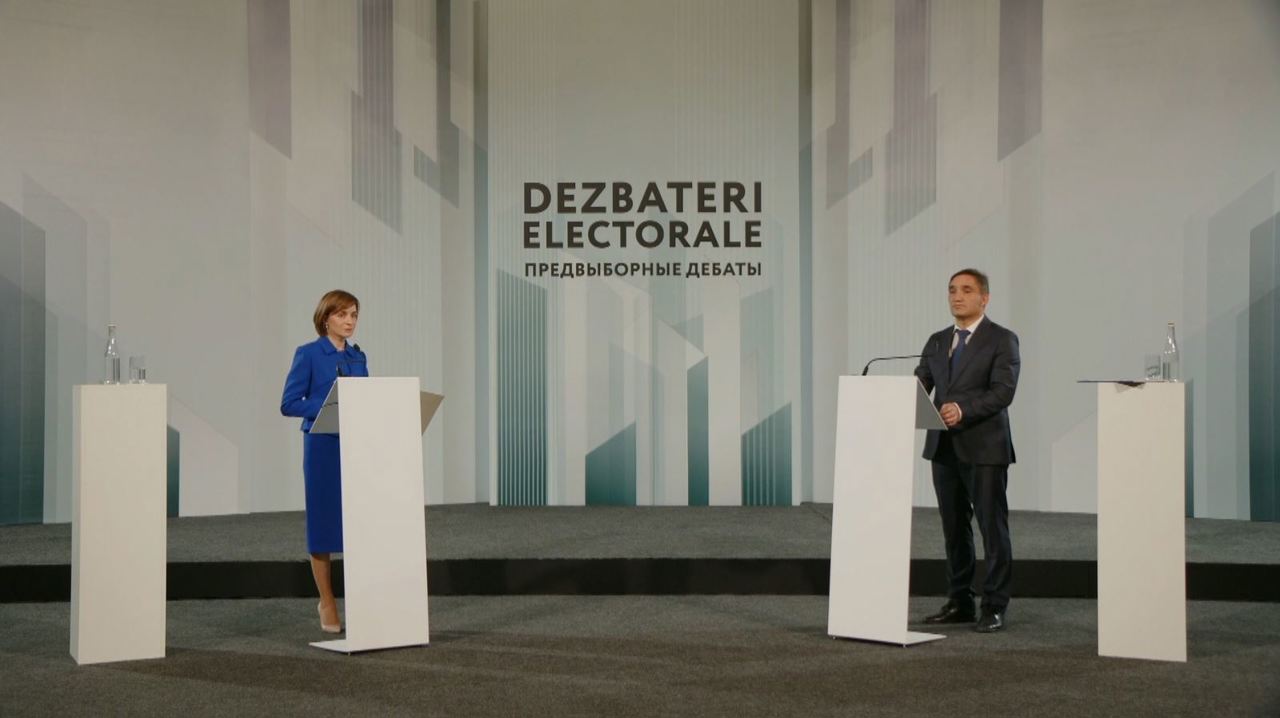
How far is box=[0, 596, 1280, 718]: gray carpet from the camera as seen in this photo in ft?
12.8

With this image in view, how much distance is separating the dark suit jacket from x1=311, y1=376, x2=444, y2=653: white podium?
2.09 metres

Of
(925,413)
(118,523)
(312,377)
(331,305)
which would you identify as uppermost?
(331,305)

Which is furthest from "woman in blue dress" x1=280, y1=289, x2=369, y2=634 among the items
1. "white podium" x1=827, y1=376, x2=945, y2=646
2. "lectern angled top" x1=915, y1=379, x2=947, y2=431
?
"lectern angled top" x1=915, y1=379, x2=947, y2=431

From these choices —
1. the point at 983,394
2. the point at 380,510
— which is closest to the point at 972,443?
the point at 983,394

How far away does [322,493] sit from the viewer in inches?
198

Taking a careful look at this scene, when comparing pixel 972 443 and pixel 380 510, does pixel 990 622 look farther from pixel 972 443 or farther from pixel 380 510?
pixel 380 510

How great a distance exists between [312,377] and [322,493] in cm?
47

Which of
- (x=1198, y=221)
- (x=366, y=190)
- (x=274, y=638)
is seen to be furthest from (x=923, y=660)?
(x=366, y=190)

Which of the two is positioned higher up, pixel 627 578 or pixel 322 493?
pixel 322 493

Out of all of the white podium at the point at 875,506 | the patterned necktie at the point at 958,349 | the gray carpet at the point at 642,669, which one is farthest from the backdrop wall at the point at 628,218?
the white podium at the point at 875,506

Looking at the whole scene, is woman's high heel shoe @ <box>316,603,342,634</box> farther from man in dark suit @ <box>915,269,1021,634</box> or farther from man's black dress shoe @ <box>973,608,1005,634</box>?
man's black dress shoe @ <box>973,608,1005,634</box>

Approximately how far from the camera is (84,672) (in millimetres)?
4379

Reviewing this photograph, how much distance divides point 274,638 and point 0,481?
3.42m

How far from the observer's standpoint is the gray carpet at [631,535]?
6188mm
